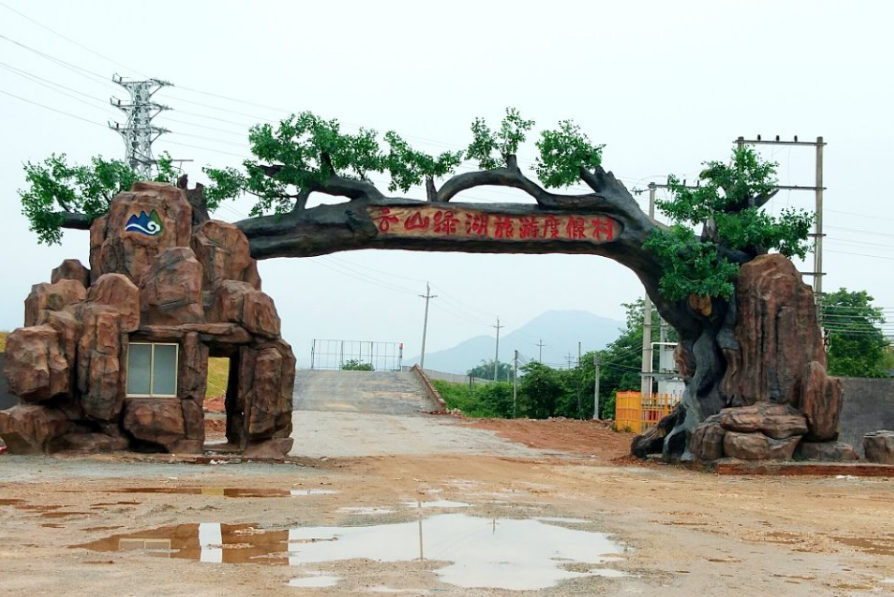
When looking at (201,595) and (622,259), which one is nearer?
(201,595)

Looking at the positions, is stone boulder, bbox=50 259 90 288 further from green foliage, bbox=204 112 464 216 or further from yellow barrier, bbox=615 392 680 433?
yellow barrier, bbox=615 392 680 433

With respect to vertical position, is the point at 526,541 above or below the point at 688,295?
below

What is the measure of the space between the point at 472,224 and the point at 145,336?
5471 mm

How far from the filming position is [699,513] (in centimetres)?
1052

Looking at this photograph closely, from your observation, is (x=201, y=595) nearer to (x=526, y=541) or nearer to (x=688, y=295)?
(x=526, y=541)

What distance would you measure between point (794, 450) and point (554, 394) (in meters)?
27.5

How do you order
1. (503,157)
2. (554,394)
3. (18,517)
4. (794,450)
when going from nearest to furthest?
(18,517) < (794,450) < (503,157) < (554,394)

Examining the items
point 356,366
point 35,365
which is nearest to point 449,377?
point 356,366

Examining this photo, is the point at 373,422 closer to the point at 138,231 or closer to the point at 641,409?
the point at 641,409

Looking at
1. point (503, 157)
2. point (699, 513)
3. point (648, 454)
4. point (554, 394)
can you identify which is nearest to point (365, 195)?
point (503, 157)

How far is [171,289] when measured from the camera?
1498cm

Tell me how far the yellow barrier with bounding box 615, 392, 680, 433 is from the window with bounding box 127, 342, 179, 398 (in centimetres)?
1540

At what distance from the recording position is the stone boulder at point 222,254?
15.9 metres

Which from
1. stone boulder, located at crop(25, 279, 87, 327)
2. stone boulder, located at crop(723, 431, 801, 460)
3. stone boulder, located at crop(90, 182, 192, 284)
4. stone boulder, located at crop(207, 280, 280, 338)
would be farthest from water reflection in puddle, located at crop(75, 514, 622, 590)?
stone boulder, located at crop(723, 431, 801, 460)
